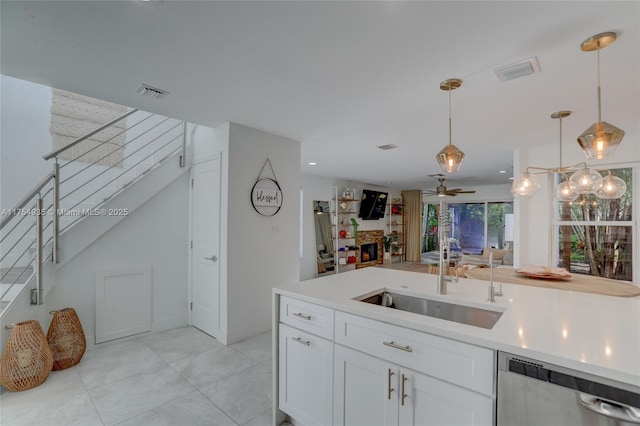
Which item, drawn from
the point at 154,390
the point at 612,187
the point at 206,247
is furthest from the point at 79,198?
the point at 612,187

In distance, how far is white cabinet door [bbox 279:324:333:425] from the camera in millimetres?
1586

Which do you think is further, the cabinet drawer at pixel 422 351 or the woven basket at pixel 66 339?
the woven basket at pixel 66 339

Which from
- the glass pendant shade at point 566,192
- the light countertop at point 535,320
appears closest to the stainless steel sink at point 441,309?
the light countertop at point 535,320

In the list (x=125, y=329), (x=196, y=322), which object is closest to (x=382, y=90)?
(x=196, y=322)

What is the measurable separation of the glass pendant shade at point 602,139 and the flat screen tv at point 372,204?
20.7 feet

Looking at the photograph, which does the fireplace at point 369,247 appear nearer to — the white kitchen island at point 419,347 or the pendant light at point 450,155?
the pendant light at point 450,155

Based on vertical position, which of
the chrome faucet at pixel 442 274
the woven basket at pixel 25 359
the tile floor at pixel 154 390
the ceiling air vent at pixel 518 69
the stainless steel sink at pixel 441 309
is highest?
the ceiling air vent at pixel 518 69

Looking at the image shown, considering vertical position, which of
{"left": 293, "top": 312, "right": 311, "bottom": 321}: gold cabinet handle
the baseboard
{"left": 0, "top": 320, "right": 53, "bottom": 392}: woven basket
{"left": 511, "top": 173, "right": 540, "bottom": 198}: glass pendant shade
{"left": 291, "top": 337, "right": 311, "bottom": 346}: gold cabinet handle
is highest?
{"left": 511, "top": 173, "right": 540, "bottom": 198}: glass pendant shade

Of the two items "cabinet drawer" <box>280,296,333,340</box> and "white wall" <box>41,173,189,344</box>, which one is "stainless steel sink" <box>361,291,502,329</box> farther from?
"white wall" <box>41,173,189,344</box>

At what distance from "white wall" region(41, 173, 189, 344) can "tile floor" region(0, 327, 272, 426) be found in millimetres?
490

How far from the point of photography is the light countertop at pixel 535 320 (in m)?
0.97

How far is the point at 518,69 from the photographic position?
1958 millimetres

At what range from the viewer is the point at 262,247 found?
3.41 metres

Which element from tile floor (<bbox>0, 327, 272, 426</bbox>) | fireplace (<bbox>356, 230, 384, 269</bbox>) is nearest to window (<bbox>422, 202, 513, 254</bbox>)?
fireplace (<bbox>356, 230, 384, 269</bbox>)
